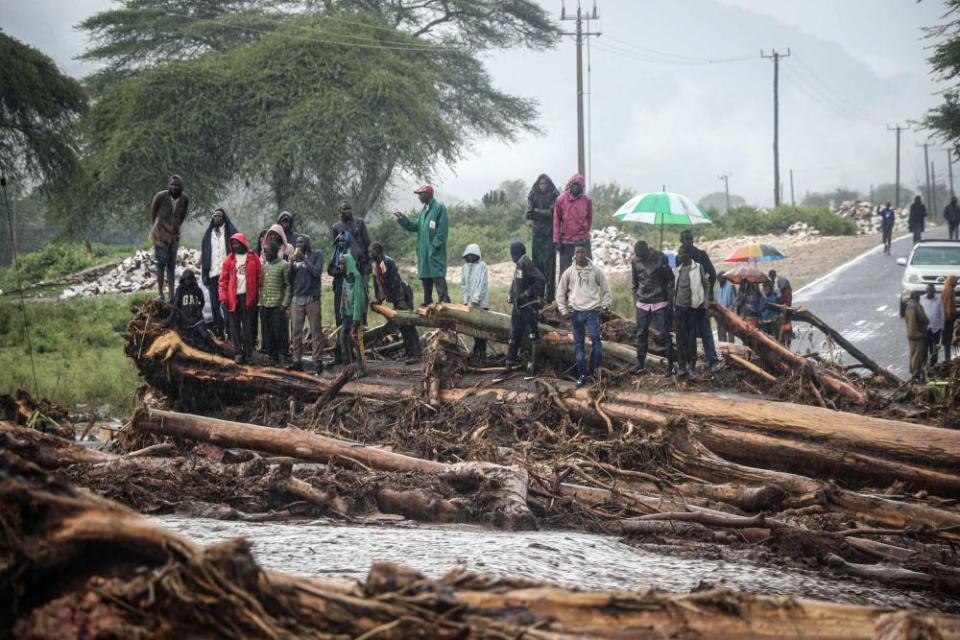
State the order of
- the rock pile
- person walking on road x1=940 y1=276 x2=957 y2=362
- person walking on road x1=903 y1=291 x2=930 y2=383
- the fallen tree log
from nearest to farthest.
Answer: the fallen tree log, person walking on road x1=903 y1=291 x2=930 y2=383, person walking on road x1=940 y1=276 x2=957 y2=362, the rock pile

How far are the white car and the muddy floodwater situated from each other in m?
16.2

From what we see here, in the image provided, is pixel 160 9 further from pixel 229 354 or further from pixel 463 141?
Result: pixel 229 354

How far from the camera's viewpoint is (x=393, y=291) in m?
12.9

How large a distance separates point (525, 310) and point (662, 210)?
483 cm

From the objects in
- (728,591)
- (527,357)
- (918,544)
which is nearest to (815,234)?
(527,357)

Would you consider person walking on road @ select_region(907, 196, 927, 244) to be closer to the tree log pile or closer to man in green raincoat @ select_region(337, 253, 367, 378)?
man in green raincoat @ select_region(337, 253, 367, 378)

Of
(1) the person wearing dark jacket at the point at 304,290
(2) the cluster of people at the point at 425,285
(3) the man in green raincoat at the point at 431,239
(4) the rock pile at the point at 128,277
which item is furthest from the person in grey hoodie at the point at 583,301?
(4) the rock pile at the point at 128,277

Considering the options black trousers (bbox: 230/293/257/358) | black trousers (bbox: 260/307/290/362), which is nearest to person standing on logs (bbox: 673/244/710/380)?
black trousers (bbox: 260/307/290/362)

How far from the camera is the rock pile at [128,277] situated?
29.5m

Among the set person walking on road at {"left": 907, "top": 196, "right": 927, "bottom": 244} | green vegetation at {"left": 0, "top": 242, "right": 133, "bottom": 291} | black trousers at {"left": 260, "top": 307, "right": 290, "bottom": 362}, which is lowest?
black trousers at {"left": 260, "top": 307, "right": 290, "bottom": 362}

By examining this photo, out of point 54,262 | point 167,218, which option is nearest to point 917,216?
point 167,218

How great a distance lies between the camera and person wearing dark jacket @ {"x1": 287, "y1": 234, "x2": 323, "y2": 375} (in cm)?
A: 1182

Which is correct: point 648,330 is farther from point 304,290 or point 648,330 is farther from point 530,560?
point 530,560

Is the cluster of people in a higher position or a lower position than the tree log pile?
higher
